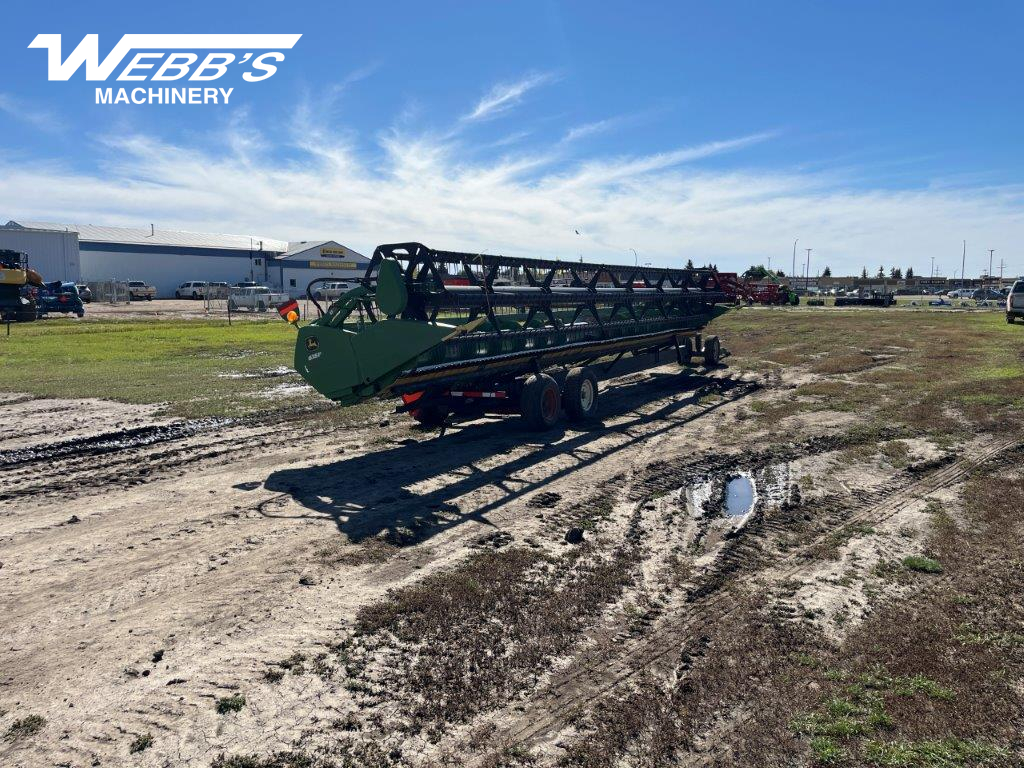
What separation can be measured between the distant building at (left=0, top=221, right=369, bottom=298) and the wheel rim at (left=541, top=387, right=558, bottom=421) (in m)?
62.2

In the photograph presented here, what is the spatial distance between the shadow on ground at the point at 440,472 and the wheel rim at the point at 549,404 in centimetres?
30

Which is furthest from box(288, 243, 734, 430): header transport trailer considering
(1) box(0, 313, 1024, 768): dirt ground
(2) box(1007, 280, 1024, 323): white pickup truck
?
(2) box(1007, 280, 1024, 323): white pickup truck

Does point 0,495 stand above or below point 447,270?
below

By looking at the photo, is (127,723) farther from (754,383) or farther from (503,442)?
(754,383)

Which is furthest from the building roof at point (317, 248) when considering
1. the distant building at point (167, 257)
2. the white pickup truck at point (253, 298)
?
the white pickup truck at point (253, 298)

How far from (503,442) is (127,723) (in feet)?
24.6

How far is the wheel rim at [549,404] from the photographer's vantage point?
11.9m

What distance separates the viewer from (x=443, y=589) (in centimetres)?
589

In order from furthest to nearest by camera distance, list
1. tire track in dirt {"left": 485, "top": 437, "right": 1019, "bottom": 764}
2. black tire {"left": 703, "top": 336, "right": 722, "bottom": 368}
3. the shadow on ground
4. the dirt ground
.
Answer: black tire {"left": 703, "top": 336, "right": 722, "bottom": 368}, the shadow on ground, tire track in dirt {"left": 485, "top": 437, "right": 1019, "bottom": 764}, the dirt ground

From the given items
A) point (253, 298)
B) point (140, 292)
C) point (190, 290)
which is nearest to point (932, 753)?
point (253, 298)

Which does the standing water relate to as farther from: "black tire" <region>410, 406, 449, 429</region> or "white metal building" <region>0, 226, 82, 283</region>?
"white metal building" <region>0, 226, 82, 283</region>

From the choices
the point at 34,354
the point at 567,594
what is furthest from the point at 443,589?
the point at 34,354

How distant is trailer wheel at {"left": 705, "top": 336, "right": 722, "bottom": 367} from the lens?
20.0m

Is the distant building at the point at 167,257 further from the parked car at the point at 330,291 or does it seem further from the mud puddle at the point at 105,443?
the mud puddle at the point at 105,443
